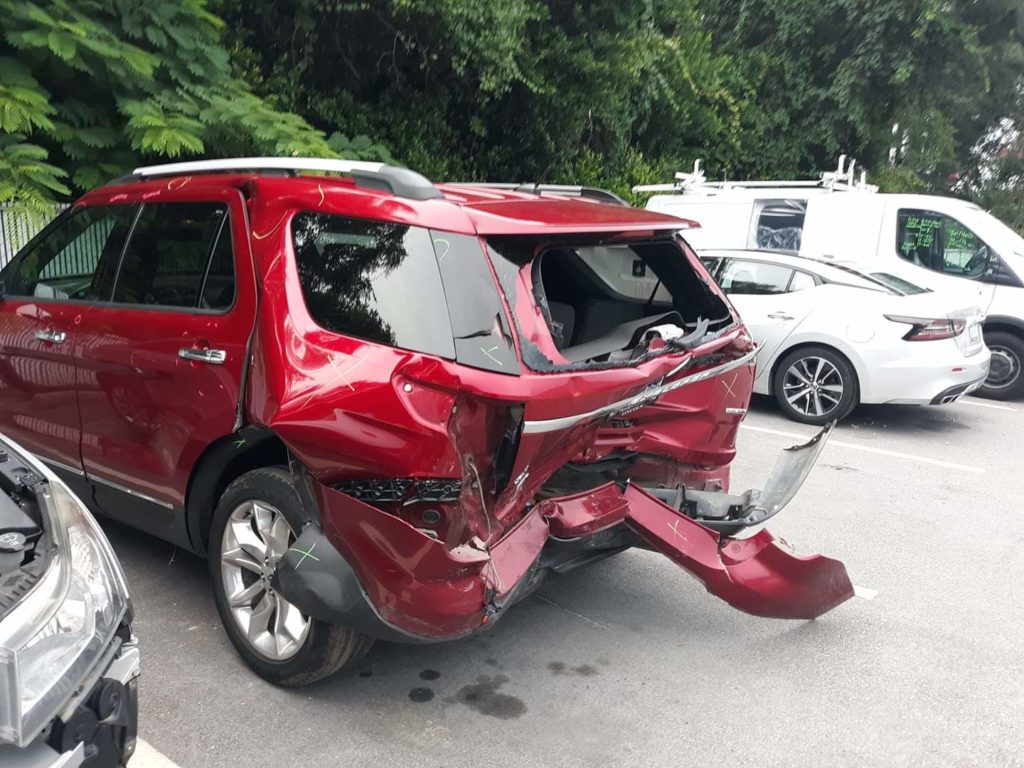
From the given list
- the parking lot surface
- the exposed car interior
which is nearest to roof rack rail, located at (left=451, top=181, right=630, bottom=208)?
the exposed car interior

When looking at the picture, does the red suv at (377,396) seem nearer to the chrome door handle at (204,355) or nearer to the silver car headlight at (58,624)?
the chrome door handle at (204,355)

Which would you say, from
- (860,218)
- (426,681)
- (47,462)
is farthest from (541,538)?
(860,218)

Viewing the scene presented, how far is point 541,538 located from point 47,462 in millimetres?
2582

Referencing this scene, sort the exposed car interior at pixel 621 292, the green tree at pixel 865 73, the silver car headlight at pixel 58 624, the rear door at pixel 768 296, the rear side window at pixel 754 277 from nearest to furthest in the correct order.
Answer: the silver car headlight at pixel 58 624
the exposed car interior at pixel 621 292
the rear door at pixel 768 296
the rear side window at pixel 754 277
the green tree at pixel 865 73

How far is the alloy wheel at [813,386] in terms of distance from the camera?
7680 mm

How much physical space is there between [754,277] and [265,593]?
608 cm

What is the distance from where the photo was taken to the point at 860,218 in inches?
377

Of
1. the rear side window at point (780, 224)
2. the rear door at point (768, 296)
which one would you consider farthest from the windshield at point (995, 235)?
the rear door at point (768, 296)

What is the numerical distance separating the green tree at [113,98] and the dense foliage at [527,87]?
0.05 feet

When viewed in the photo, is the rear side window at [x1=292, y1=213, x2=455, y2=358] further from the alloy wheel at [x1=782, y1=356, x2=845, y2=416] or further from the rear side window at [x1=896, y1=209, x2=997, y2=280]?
the rear side window at [x1=896, y1=209, x2=997, y2=280]

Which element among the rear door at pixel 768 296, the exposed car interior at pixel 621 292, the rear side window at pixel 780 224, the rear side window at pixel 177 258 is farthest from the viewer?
the rear side window at pixel 780 224

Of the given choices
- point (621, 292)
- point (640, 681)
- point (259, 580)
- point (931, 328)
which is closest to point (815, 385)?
point (931, 328)

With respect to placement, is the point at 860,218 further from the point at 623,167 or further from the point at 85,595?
the point at 85,595

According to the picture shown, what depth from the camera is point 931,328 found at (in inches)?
283
